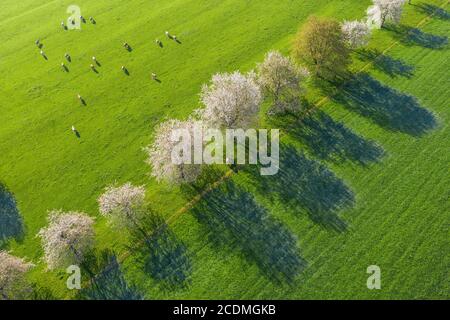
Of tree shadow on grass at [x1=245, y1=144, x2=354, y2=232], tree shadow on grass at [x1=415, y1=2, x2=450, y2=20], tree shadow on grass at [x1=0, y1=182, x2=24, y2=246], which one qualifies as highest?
tree shadow on grass at [x1=0, y1=182, x2=24, y2=246]

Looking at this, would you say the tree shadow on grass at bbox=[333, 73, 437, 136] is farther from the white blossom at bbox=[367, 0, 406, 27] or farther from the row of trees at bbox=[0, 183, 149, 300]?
the row of trees at bbox=[0, 183, 149, 300]

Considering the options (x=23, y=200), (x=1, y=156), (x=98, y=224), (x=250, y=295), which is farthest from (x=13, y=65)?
(x=250, y=295)

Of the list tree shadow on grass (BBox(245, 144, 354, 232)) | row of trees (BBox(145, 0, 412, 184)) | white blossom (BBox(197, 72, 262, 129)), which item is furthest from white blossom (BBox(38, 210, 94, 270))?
tree shadow on grass (BBox(245, 144, 354, 232))

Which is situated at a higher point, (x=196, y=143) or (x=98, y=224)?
(x=196, y=143)

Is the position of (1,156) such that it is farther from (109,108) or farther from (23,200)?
(109,108)

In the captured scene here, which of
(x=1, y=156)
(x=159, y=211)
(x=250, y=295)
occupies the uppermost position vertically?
(x=1, y=156)
